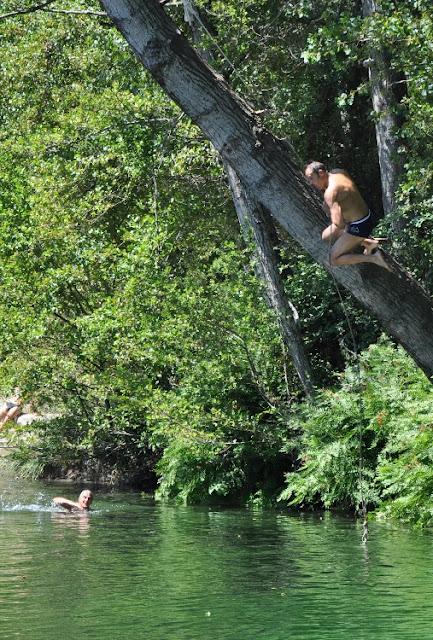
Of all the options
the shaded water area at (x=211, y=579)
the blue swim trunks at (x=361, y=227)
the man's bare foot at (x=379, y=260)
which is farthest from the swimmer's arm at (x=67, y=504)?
the man's bare foot at (x=379, y=260)

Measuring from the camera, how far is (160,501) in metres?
21.4

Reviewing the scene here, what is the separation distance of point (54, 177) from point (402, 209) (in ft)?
25.6

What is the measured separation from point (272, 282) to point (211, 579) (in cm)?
928

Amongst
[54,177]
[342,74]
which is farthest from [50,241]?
[342,74]

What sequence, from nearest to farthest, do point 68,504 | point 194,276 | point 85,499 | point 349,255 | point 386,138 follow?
point 349,255 < point 85,499 < point 68,504 < point 194,276 < point 386,138

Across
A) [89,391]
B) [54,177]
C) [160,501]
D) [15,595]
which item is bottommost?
[15,595]

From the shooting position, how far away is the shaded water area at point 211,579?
9.18 meters

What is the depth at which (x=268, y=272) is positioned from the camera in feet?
66.4

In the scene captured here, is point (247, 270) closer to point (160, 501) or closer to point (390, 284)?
point (160, 501)

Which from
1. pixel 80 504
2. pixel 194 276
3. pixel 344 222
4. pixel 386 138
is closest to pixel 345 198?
pixel 344 222

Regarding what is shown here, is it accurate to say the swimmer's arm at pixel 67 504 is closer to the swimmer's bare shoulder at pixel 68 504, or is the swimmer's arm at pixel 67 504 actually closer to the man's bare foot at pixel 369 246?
the swimmer's bare shoulder at pixel 68 504

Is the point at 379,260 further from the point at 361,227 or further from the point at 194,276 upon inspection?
the point at 194,276

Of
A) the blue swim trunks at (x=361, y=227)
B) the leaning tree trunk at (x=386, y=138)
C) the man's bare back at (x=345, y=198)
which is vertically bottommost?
the blue swim trunks at (x=361, y=227)

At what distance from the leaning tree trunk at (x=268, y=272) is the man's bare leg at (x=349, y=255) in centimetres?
999
